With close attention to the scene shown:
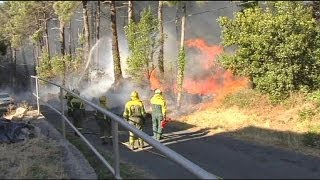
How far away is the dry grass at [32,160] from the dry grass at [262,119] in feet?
28.5

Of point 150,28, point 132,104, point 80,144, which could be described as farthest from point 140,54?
point 80,144

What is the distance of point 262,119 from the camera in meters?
19.6

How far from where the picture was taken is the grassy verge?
3.67 m

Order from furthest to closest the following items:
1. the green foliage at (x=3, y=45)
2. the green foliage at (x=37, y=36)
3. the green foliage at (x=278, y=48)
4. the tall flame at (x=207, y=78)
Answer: the tall flame at (x=207, y=78)
the green foliage at (x=278, y=48)
the green foliage at (x=37, y=36)
the green foliage at (x=3, y=45)

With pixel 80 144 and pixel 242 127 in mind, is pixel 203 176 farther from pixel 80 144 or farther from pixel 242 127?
pixel 242 127

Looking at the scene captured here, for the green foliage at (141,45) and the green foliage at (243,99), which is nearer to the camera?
the green foliage at (243,99)

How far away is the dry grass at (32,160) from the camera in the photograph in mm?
5547

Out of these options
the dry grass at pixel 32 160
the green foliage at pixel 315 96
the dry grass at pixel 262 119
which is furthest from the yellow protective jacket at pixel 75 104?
the green foliage at pixel 315 96

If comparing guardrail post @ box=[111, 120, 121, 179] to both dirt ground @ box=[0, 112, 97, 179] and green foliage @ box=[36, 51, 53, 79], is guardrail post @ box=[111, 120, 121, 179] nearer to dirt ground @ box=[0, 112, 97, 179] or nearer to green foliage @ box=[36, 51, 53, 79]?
dirt ground @ box=[0, 112, 97, 179]

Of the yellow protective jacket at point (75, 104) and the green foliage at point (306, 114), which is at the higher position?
the yellow protective jacket at point (75, 104)

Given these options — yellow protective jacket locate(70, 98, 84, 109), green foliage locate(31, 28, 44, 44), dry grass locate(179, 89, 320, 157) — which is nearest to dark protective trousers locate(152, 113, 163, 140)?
yellow protective jacket locate(70, 98, 84, 109)

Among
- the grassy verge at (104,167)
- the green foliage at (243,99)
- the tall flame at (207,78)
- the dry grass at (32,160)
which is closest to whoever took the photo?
the grassy verge at (104,167)

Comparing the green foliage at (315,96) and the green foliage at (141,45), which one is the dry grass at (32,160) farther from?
the green foliage at (141,45)

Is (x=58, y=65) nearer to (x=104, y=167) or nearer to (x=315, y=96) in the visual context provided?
(x=315, y=96)
